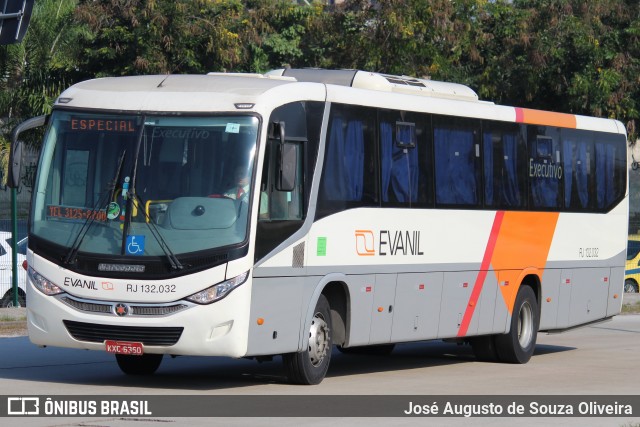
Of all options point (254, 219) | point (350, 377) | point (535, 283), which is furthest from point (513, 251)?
point (254, 219)

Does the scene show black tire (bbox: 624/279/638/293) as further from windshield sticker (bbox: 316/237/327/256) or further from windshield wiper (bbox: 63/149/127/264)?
windshield wiper (bbox: 63/149/127/264)

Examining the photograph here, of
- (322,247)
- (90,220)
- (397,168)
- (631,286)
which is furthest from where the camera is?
(631,286)

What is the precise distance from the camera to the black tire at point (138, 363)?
1501 cm

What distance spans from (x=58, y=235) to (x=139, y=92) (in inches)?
64.6

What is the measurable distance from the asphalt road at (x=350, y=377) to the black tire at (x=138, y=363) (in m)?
0.12

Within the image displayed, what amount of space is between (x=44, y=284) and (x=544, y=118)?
28.1 ft

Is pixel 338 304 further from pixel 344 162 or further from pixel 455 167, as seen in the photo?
pixel 455 167

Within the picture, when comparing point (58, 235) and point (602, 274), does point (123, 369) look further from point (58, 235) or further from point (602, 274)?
point (602, 274)

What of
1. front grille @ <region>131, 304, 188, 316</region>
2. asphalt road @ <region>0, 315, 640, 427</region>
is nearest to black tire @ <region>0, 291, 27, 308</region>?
asphalt road @ <region>0, 315, 640, 427</region>

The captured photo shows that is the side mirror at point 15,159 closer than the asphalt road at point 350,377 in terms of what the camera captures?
No

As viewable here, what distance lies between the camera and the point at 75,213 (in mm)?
13430

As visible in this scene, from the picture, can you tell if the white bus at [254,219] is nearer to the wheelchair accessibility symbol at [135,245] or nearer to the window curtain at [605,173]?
the wheelchair accessibility symbol at [135,245]

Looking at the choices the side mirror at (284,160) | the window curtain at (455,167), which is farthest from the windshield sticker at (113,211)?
the window curtain at (455,167)

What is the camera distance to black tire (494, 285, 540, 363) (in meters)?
18.2
